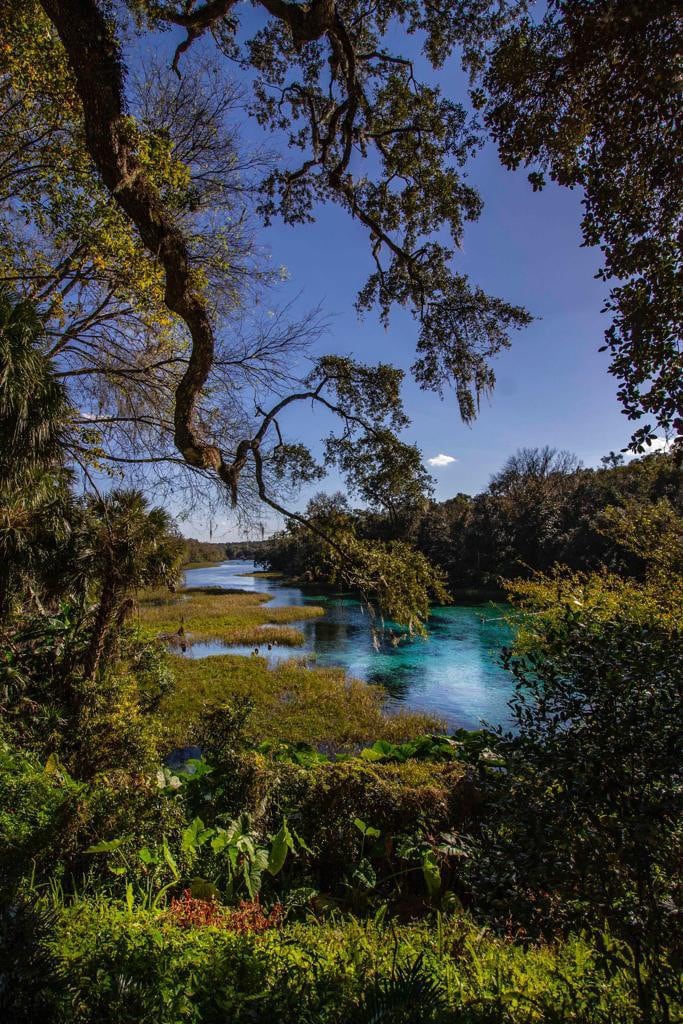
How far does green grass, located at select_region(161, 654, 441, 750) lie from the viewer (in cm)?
1120

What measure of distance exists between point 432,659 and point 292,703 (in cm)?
790

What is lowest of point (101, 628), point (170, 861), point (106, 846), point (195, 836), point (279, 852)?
point (279, 852)

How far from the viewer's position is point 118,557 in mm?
8227

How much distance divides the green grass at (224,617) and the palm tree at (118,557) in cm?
1014

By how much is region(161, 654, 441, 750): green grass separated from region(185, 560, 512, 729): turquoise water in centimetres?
123

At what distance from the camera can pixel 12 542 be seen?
24.2ft

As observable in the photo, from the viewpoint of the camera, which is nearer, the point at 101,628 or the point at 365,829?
the point at 365,829

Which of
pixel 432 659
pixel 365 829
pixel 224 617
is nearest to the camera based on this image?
pixel 365 829

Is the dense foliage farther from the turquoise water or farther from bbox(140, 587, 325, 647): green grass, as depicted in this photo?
bbox(140, 587, 325, 647): green grass

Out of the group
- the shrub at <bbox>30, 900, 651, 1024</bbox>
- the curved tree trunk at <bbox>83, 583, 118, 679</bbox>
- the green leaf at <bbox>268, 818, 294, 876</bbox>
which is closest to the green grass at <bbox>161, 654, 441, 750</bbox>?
the curved tree trunk at <bbox>83, 583, 118, 679</bbox>

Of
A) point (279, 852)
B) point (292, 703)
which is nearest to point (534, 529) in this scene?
point (292, 703)

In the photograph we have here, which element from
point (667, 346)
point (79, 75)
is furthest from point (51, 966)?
point (79, 75)

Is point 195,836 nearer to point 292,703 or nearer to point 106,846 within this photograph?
point 106,846

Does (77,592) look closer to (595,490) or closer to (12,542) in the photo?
(12,542)
